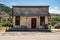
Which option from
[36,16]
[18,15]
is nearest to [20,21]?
[18,15]

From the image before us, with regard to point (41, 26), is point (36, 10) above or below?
above

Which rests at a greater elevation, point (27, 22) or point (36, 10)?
point (36, 10)

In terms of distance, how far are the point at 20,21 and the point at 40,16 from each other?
389 centimetres

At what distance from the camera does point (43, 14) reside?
97.9ft

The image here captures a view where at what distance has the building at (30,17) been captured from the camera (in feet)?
98.3

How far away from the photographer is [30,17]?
1197 inches

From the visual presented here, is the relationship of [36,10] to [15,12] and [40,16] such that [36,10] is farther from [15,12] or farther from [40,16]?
[15,12]

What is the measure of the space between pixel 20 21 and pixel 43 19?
4.35 metres

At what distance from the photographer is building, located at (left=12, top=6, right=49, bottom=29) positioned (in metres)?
30.0

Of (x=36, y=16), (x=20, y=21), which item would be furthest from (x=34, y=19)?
(x=20, y=21)

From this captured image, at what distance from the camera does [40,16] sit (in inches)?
1184

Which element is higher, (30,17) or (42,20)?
(30,17)

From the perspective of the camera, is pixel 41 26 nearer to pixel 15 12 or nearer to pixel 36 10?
pixel 36 10

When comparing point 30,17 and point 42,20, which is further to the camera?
point 30,17
